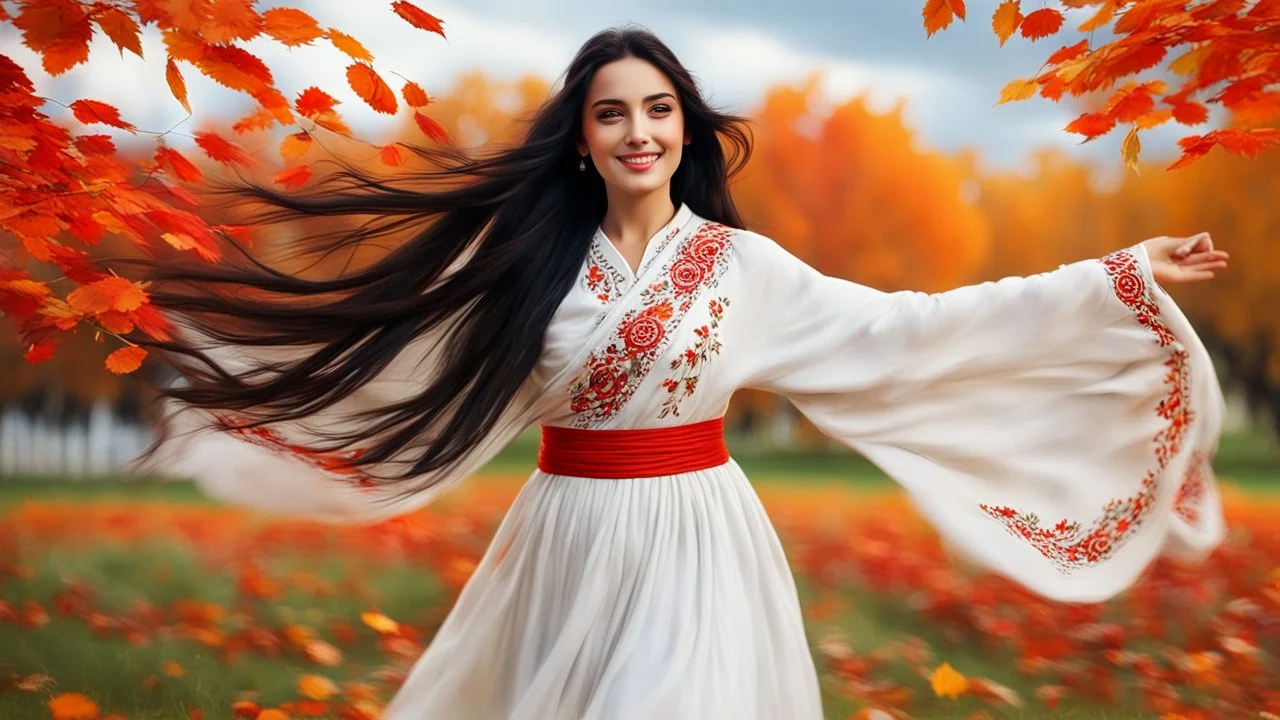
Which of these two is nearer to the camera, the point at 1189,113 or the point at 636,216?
the point at 636,216

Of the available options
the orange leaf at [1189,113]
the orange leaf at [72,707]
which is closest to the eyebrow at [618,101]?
the orange leaf at [1189,113]

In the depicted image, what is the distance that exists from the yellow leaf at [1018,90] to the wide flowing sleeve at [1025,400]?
0.45 metres

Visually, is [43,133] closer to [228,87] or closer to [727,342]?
[228,87]

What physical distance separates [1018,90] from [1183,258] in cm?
56

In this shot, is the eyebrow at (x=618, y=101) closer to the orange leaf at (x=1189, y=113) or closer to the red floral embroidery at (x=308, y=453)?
the red floral embroidery at (x=308, y=453)

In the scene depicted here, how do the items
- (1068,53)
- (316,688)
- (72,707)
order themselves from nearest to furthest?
1. (1068,53)
2. (72,707)
3. (316,688)

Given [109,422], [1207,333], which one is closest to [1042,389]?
[1207,333]

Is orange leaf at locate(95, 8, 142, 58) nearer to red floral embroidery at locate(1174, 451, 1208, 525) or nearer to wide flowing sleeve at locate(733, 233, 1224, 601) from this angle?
wide flowing sleeve at locate(733, 233, 1224, 601)

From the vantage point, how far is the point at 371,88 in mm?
2924

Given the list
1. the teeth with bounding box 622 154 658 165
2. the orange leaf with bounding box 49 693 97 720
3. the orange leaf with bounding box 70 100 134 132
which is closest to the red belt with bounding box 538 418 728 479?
the teeth with bounding box 622 154 658 165

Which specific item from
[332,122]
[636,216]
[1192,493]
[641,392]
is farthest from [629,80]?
[1192,493]

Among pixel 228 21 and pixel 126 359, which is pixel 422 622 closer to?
pixel 126 359

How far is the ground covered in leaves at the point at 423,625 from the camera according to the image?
3859mm

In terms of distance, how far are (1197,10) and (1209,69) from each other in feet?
0.43
